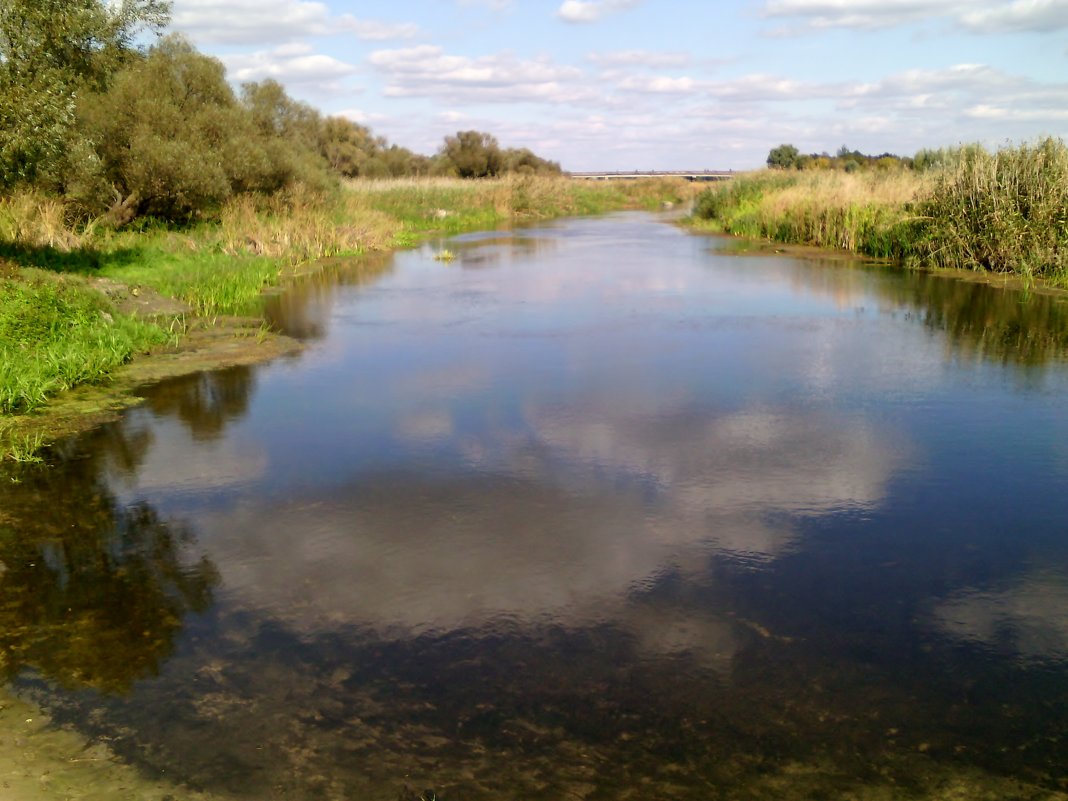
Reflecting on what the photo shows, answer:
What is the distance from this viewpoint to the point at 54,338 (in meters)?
10.4

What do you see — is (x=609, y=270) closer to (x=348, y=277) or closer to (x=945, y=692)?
(x=348, y=277)

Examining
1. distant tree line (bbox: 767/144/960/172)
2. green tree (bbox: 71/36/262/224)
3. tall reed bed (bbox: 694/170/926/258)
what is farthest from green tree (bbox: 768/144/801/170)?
green tree (bbox: 71/36/262/224)

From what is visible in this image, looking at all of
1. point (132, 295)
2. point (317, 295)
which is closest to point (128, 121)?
point (317, 295)

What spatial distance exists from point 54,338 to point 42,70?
5.40m

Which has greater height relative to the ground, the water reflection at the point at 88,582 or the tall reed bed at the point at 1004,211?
the tall reed bed at the point at 1004,211

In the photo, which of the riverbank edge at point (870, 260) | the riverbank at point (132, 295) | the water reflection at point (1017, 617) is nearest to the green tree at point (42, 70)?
the riverbank at point (132, 295)

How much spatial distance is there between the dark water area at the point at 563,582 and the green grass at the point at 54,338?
1.20 m

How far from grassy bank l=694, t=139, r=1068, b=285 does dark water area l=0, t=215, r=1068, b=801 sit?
8.67 m

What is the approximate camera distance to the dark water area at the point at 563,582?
3.95 metres

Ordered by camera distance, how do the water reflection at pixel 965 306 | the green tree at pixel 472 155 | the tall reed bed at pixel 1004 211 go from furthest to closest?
the green tree at pixel 472 155 → the tall reed bed at pixel 1004 211 → the water reflection at pixel 965 306

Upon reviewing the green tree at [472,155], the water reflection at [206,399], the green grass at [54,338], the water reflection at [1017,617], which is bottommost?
the water reflection at [1017,617]

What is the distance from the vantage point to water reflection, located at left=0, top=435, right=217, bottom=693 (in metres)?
4.70

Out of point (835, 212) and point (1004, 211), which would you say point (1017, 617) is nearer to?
point (1004, 211)

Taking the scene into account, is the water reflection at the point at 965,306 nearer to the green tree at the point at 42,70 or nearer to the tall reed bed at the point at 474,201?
the green tree at the point at 42,70
